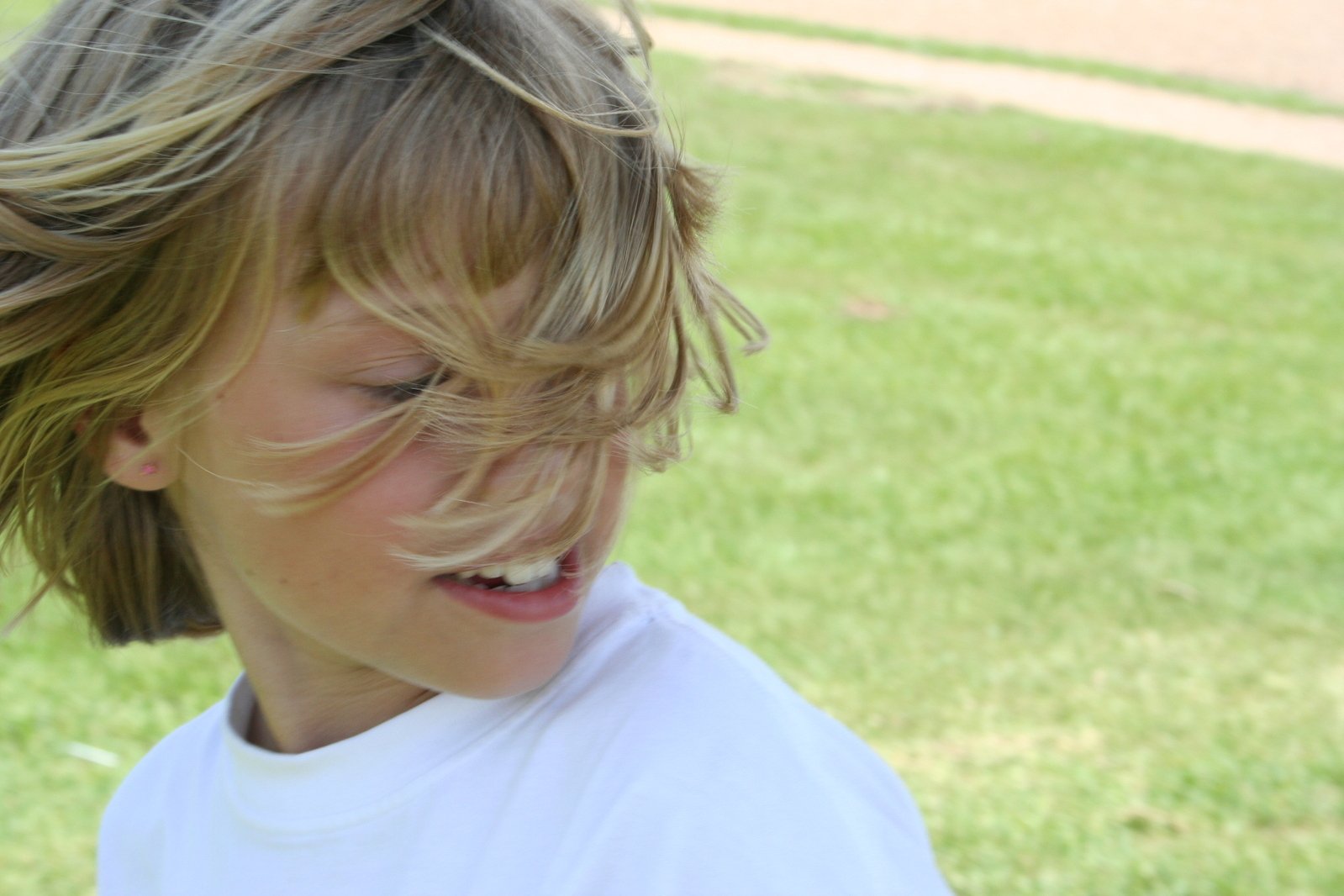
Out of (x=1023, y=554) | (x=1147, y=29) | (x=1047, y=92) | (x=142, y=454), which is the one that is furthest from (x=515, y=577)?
(x=1147, y=29)

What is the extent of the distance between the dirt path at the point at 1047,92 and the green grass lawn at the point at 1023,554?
10.1ft

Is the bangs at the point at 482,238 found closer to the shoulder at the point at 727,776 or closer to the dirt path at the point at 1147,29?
the shoulder at the point at 727,776

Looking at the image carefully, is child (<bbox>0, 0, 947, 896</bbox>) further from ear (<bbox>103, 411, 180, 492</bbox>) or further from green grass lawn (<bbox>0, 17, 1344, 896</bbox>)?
green grass lawn (<bbox>0, 17, 1344, 896</bbox>)

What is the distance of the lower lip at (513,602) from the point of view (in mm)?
1295

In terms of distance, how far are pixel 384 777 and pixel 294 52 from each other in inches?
26.5

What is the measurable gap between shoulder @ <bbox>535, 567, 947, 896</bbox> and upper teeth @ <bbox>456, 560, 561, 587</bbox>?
9 cm

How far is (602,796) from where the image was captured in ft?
4.06

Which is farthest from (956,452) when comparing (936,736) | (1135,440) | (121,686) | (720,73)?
(720,73)

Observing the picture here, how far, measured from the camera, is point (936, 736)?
11.5ft

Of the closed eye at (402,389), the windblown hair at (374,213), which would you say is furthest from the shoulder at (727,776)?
the closed eye at (402,389)

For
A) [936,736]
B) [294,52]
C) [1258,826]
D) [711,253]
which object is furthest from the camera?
[936,736]

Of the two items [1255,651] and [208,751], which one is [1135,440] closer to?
[1255,651]

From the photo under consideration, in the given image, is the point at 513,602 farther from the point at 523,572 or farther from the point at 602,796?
the point at 602,796

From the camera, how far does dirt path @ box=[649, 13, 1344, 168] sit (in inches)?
435
